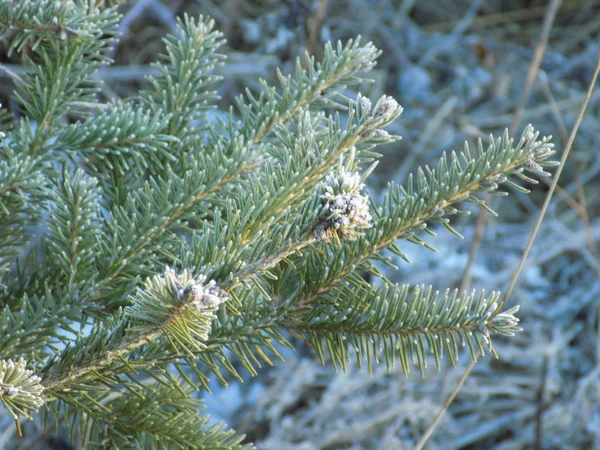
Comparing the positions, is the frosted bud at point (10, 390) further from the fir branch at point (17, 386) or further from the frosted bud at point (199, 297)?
the frosted bud at point (199, 297)

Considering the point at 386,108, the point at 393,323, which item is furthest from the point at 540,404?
A: the point at 386,108

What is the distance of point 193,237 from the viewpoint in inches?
17.1

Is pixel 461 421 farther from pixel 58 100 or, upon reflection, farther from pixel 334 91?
pixel 58 100

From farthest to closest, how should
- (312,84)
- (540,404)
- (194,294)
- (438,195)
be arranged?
1. (540,404)
2. (312,84)
3. (438,195)
4. (194,294)

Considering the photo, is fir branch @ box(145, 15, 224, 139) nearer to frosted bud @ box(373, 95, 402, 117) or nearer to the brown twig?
frosted bud @ box(373, 95, 402, 117)

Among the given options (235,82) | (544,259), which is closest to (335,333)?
(544,259)

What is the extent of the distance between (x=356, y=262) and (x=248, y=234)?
9cm

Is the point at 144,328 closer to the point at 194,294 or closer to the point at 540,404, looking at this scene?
the point at 194,294

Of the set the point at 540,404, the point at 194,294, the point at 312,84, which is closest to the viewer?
the point at 194,294

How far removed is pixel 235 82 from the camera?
5.96 ft

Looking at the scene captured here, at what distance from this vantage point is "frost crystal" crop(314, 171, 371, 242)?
39 cm

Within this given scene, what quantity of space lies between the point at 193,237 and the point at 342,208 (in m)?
0.11

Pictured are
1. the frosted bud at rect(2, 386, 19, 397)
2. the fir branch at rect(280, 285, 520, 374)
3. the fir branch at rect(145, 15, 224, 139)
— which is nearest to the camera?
the frosted bud at rect(2, 386, 19, 397)

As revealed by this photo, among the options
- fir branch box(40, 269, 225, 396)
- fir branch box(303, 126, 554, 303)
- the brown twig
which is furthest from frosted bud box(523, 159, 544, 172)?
the brown twig
